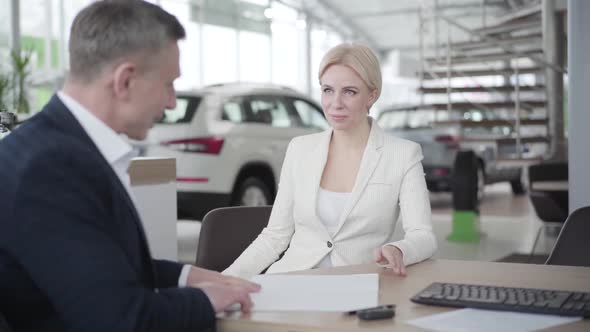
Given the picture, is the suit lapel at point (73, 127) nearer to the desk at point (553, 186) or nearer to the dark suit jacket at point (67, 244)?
the dark suit jacket at point (67, 244)

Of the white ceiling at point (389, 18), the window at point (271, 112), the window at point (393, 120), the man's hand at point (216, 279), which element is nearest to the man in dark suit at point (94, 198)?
the man's hand at point (216, 279)

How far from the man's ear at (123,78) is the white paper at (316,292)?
1.65 feet

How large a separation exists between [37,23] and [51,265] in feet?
29.0

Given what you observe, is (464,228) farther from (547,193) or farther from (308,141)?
(308,141)

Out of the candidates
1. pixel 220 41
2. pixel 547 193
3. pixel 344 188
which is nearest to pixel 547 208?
pixel 547 193

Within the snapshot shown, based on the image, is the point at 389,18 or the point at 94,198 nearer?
the point at 94,198

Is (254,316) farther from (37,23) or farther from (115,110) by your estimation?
(37,23)

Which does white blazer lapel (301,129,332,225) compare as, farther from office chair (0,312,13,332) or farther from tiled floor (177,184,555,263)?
tiled floor (177,184,555,263)

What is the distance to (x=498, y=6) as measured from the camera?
1540 centimetres

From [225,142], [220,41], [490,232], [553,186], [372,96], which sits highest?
[220,41]

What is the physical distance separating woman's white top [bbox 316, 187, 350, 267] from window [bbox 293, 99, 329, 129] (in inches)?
200

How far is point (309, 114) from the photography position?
25.9ft

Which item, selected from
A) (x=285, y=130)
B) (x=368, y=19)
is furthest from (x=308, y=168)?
(x=368, y=19)

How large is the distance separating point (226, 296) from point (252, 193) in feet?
17.5
